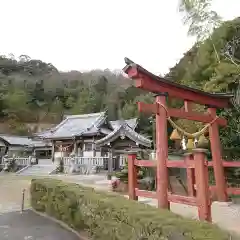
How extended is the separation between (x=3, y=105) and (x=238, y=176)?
188ft

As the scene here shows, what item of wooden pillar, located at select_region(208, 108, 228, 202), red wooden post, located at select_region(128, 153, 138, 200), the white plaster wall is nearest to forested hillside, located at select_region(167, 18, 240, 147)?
wooden pillar, located at select_region(208, 108, 228, 202)

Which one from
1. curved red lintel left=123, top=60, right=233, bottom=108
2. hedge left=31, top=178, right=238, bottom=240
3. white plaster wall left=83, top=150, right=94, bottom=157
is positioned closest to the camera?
hedge left=31, top=178, right=238, bottom=240

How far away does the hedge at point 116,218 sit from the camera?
3602mm

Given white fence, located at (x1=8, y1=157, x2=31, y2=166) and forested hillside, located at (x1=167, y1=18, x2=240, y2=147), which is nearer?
forested hillside, located at (x1=167, y1=18, x2=240, y2=147)

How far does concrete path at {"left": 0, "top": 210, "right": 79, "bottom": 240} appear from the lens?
7398 millimetres

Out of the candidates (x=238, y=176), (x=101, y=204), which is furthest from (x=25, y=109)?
(x=101, y=204)

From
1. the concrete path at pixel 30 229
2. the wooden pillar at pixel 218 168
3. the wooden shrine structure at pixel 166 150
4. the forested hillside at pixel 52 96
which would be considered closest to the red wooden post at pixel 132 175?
the wooden shrine structure at pixel 166 150

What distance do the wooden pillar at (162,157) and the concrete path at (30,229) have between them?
2.16m

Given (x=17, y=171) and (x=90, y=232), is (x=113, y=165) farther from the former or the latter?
(x=90, y=232)

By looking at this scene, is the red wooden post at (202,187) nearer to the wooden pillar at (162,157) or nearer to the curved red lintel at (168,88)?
the wooden pillar at (162,157)

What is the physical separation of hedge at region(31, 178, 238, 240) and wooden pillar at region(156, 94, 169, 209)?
118 cm

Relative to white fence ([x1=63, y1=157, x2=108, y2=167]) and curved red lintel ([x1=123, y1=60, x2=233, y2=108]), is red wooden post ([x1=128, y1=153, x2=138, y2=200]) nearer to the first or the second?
curved red lintel ([x1=123, y1=60, x2=233, y2=108])

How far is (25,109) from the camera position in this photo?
63.1m

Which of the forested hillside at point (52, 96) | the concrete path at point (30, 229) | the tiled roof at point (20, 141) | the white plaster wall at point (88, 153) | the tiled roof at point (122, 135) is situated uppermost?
the forested hillside at point (52, 96)
